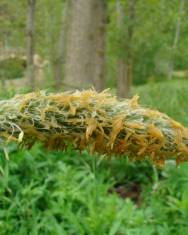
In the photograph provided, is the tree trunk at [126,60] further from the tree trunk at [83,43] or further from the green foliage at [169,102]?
the green foliage at [169,102]

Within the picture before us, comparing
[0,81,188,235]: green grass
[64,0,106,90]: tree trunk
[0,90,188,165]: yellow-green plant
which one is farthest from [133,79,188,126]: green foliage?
A: [0,90,188,165]: yellow-green plant

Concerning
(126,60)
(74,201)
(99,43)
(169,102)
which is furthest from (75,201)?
(126,60)

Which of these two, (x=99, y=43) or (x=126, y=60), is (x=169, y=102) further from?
(x=126, y=60)

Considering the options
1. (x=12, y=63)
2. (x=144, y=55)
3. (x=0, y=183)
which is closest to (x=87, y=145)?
(x=0, y=183)

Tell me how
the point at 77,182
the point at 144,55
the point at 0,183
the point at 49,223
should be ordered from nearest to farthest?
the point at 49,223
the point at 0,183
the point at 77,182
the point at 144,55

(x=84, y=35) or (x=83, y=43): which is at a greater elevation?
(x=84, y=35)

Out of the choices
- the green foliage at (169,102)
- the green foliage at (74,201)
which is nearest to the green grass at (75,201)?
the green foliage at (74,201)

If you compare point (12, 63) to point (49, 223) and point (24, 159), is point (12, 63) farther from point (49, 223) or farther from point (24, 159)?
point (49, 223)

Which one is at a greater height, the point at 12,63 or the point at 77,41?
the point at 77,41
